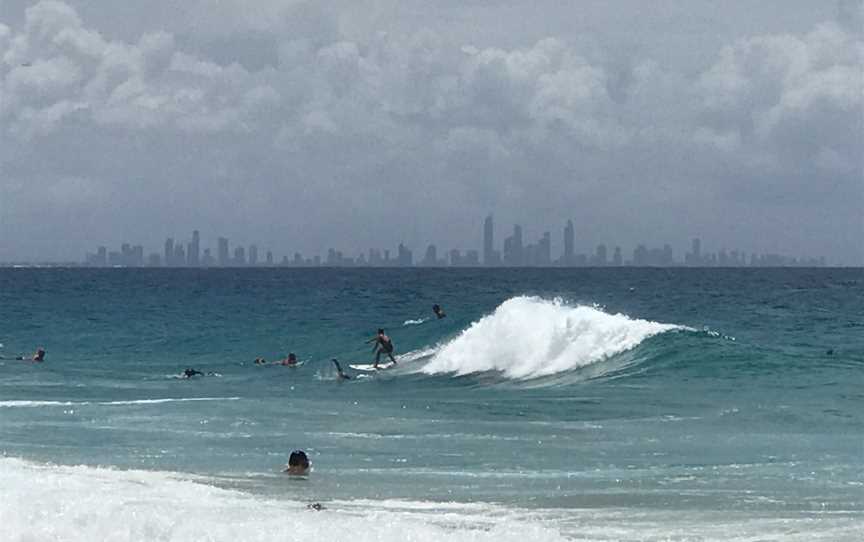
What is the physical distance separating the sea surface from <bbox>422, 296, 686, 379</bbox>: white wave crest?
Result: 3.1 inches

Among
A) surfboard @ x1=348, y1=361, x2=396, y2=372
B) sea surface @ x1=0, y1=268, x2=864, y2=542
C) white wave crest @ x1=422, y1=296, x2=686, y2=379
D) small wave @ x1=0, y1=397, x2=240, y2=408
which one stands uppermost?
white wave crest @ x1=422, y1=296, x2=686, y2=379

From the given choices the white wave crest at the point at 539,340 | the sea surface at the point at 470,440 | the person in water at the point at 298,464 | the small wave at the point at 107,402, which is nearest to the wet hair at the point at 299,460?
the person in water at the point at 298,464

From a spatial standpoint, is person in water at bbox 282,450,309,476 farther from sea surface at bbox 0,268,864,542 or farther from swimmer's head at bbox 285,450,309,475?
sea surface at bbox 0,268,864,542

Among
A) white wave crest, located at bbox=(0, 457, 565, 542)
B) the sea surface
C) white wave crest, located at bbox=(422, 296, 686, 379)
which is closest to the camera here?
white wave crest, located at bbox=(0, 457, 565, 542)

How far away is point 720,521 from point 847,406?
10491 mm

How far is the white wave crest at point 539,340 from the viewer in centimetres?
3272

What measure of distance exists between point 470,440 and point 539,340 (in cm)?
1639

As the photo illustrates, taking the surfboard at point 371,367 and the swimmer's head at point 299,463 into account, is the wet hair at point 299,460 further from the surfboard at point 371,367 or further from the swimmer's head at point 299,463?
the surfboard at point 371,367

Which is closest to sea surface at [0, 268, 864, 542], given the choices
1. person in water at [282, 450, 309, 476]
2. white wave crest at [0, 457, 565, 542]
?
white wave crest at [0, 457, 565, 542]

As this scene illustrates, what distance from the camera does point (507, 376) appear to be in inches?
1262

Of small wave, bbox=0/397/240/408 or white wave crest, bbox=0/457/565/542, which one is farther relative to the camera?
small wave, bbox=0/397/240/408

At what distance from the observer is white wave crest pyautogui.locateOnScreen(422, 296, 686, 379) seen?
32719 millimetres

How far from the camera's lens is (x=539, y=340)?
115 feet

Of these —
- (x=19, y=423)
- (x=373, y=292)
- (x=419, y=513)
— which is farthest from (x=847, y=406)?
(x=373, y=292)
